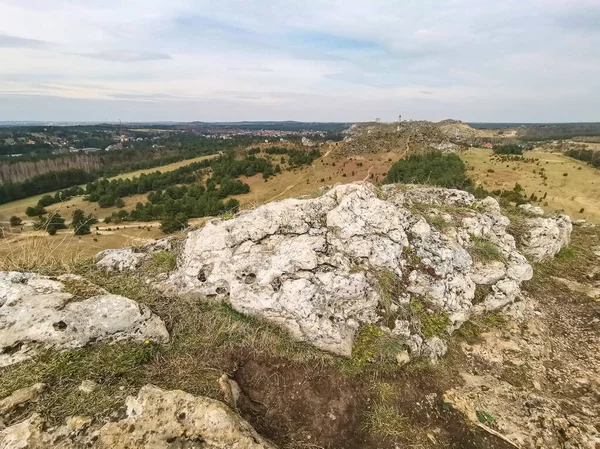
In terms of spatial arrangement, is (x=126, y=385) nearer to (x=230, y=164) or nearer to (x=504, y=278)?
(x=504, y=278)

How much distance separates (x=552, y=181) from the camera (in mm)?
35156

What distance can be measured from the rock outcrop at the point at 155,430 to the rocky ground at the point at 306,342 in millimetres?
15

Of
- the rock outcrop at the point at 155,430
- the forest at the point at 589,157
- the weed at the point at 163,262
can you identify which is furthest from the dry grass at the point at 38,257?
the forest at the point at 589,157

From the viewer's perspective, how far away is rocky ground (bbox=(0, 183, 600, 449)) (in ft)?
11.8

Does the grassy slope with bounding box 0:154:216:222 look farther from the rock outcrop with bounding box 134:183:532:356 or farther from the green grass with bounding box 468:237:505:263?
the green grass with bounding box 468:237:505:263

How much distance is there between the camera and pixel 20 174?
84.1 meters

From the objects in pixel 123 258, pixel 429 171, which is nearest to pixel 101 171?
pixel 429 171

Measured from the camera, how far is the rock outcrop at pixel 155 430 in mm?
3088

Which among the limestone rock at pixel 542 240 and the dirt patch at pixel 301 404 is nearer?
the dirt patch at pixel 301 404

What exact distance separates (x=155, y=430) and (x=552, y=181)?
4486 cm

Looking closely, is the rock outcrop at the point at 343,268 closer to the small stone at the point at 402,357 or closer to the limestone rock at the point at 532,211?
the small stone at the point at 402,357

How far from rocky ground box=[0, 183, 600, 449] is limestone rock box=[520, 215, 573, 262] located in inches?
64.8

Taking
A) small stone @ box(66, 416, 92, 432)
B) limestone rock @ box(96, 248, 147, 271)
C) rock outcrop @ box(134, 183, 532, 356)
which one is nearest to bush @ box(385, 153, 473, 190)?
rock outcrop @ box(134, 183, 532, 356)

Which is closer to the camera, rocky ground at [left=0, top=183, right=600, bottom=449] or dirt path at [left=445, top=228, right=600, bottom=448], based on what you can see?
rocky ground at [left=0, top=183, right=600, bottom=449]
